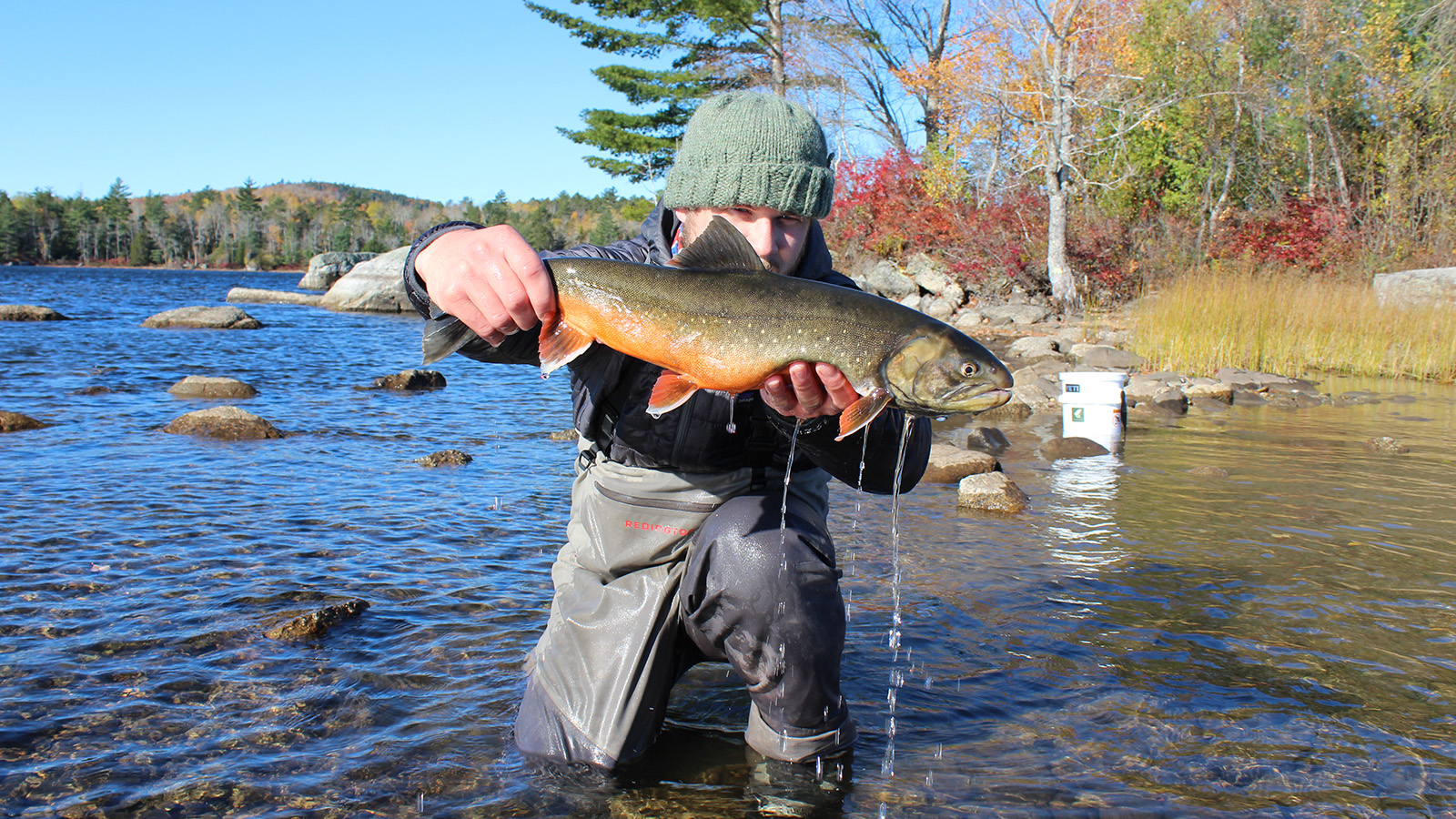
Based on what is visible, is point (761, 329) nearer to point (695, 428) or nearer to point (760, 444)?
point (695, 428)

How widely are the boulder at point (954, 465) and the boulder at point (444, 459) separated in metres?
4.15

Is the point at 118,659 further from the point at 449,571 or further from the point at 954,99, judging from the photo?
the point at 954,99

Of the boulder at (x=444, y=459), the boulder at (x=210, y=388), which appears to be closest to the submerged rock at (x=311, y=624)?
the boulder at (x=444, y=459)

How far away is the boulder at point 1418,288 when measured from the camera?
15477mm

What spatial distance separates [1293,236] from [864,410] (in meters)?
25.1

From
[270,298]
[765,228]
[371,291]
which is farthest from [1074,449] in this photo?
[270,298]

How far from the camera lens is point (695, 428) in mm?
3240

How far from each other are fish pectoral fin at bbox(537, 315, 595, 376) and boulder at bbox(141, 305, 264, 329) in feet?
86.8

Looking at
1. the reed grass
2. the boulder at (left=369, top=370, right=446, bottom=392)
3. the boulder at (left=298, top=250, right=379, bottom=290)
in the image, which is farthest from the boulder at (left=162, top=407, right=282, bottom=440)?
the boulder at (left=298, top=250, right=379, bottom=290)

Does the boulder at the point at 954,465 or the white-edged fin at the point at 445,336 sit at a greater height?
the white-edged fin at the point at 445,336

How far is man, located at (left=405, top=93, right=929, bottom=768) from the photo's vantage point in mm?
3061

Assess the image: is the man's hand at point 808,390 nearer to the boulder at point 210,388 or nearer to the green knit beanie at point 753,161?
the green knit beanie at point 753,161

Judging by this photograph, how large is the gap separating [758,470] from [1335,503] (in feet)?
18.8

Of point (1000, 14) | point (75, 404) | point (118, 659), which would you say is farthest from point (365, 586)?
point (1000, 14)
